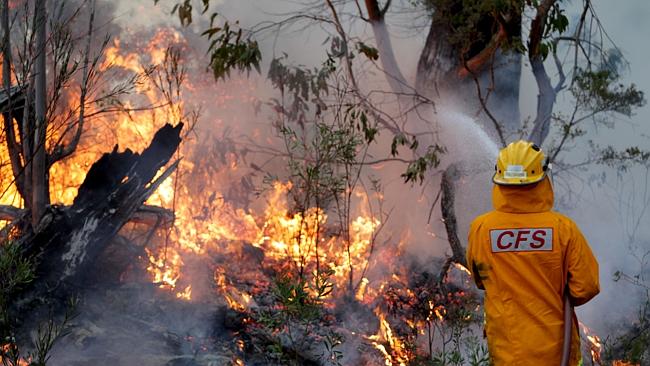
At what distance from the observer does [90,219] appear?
6.98m

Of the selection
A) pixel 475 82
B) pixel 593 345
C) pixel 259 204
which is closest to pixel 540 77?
pixel 475 82

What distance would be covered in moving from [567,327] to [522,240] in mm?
482

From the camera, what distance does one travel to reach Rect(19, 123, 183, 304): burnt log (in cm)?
658

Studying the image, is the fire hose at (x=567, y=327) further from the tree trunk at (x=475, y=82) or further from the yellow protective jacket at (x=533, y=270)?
the tree trunk at (x=475, y=82)

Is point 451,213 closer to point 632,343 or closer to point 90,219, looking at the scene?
point 632,343

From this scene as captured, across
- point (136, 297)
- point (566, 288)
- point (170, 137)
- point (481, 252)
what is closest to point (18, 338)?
point (136, 297)

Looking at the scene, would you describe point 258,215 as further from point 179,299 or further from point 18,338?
point 18,338

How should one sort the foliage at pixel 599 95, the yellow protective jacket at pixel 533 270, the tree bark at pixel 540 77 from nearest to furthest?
the yellow protective jacket at pixel 533 270 → the tree bark at pixel 540 77 → the foliage at pixel 599 95

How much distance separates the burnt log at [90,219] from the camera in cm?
658

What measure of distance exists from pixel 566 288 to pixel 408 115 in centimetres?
628

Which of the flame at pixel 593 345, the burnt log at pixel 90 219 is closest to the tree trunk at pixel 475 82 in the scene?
the flame at pixel 593 345

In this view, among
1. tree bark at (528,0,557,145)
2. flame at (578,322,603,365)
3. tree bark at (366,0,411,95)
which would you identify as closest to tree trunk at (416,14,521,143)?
tree bark at (366,0,411,95)

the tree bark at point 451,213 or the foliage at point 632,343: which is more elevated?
the tree bark at point 451,213

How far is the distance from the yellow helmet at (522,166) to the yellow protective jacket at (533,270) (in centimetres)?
5
